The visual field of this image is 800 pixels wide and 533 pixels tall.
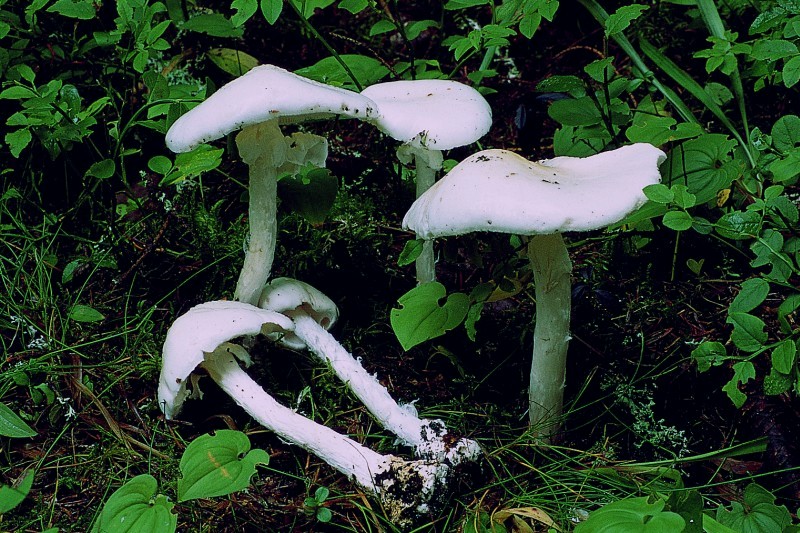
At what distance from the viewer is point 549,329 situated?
7.86ft

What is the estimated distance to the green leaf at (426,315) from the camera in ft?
8.14

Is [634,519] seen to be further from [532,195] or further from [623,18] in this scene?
[623,18]

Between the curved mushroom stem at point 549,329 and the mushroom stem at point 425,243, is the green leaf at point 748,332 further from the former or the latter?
the mushroom stem at point 425,243

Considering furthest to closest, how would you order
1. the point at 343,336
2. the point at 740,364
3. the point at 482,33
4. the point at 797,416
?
the point at 343,336 → the point at 482,33 → the point at 797,416 → the point at 740,364

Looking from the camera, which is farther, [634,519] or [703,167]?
[703,167]

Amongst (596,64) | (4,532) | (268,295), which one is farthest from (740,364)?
(4,532)

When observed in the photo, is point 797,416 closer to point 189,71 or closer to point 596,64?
point 596,64

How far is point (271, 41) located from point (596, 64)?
2467 mm

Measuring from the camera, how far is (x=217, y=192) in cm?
369

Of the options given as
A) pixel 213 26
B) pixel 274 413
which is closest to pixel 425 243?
pixel 274 413

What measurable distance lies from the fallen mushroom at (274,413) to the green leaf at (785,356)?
106cm

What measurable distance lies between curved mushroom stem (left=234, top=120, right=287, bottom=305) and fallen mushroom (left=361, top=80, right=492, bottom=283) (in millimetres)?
403

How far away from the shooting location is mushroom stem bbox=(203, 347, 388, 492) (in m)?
2.37

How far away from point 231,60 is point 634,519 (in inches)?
128
